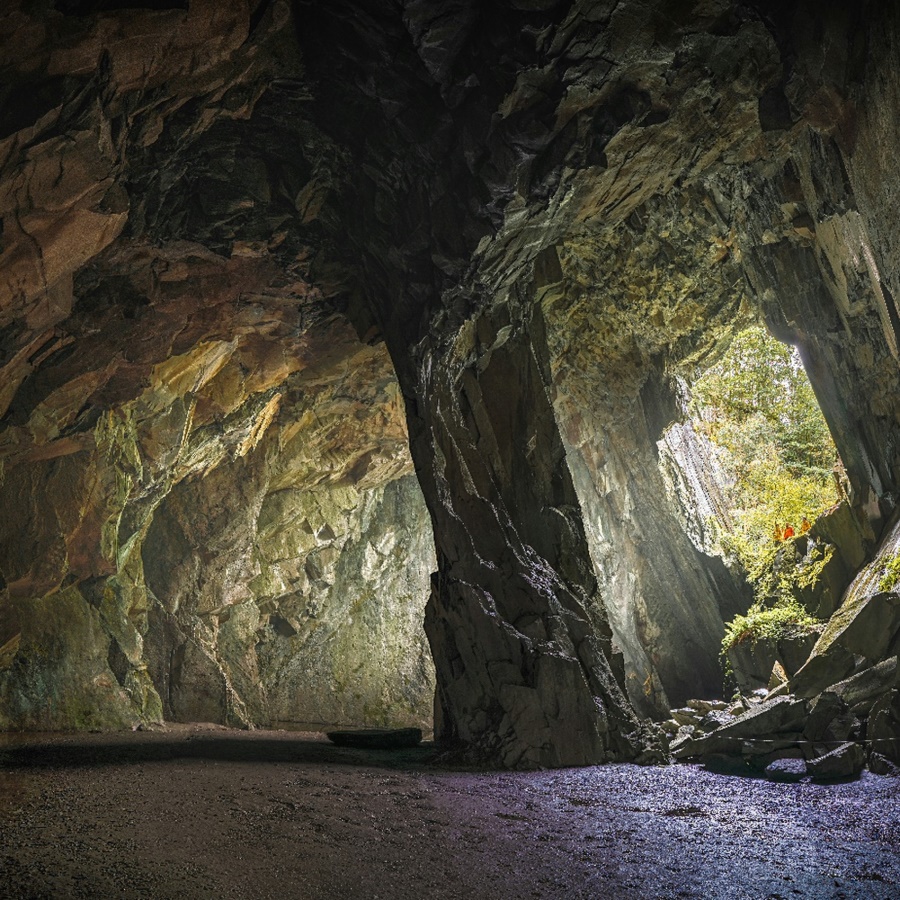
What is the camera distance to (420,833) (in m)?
5.13

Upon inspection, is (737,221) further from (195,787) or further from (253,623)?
(253,623)

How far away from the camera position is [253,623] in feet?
61.8

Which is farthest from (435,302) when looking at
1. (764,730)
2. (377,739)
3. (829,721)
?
A: (829,721)

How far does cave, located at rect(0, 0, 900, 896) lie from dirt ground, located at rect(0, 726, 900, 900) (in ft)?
0.68

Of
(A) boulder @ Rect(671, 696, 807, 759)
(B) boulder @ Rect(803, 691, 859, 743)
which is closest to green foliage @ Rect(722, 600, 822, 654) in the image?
(A) boulder @ Rect(671, 696, 807, 759)

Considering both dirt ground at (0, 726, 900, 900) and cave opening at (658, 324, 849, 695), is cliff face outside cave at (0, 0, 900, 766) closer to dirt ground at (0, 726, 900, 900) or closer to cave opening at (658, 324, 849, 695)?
cave opening at (658, 324, 849, 695)

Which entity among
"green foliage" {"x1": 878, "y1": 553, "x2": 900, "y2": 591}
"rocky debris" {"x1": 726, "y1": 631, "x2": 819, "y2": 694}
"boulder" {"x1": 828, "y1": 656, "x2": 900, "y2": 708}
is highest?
"green foliage" {"x1": 878, "y1": 553, "x2": 900, "y2": 591}

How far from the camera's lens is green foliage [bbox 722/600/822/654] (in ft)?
43.4

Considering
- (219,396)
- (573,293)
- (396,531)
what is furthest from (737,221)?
(396,531)

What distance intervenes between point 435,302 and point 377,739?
20.5 ft

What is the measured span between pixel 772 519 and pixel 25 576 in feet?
44.6

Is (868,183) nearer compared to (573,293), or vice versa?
(868,183)

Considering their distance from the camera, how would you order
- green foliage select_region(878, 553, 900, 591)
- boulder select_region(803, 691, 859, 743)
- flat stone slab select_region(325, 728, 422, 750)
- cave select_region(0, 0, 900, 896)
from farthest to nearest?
flat stone slab select_region(325, 728, 422, 750), green foliage select_region(878, 553, 900, 591), boulder select_region(803, 691, 859, 743), cave select_region(0, 0, 900, 896)

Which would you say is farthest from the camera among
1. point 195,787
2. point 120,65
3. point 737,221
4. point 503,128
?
point 737,221
